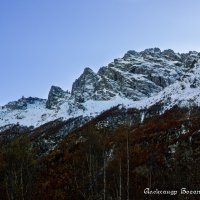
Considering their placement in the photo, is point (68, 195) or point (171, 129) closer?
point (68, 195)

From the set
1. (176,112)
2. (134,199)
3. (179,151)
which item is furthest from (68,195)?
(176,112)

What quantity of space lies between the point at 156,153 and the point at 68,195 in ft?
75.5

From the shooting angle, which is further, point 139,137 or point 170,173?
point 139,137

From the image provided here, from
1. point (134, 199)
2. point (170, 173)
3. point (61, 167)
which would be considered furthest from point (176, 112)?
point (134, 199)

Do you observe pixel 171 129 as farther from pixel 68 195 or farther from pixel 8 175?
pixel 8 175

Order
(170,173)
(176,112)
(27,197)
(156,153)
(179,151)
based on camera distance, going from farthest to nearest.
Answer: (176,112)
(156,153)
(179,151)
(170,173)
(27,197)

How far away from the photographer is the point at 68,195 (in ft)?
255

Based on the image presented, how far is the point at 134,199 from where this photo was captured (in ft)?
206

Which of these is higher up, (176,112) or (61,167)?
(176,112)

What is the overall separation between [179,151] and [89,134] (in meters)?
34.9

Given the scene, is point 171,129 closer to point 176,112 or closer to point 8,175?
point 176,112

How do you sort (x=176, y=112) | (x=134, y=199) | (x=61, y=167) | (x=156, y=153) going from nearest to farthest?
(x=134, y=199) → (x=156, y=153) → (x=61, y=167) → (x=176, y=112)

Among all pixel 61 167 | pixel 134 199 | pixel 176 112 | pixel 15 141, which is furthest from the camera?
pixel 176 112

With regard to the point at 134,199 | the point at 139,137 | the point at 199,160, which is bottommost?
the point at 134,199
